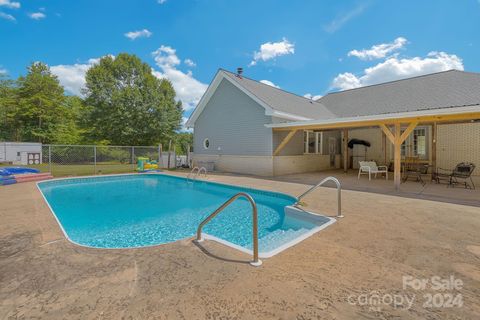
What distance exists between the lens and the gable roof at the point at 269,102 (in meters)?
12.4

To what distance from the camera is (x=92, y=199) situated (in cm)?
838

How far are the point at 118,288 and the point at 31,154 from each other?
3006 cm

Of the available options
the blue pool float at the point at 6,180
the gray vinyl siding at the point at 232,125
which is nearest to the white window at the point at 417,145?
the gray vinyl siding at the point at 232,125

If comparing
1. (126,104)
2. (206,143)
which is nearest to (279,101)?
(206,143)

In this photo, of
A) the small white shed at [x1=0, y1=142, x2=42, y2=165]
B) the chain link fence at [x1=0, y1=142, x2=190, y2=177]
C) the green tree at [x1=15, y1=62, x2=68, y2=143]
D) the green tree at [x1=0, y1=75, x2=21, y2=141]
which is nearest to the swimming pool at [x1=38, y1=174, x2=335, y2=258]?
the chain link fence at [x1=0, y1=142, x2=190, y2=177]

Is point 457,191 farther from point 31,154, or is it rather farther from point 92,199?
point 31,154

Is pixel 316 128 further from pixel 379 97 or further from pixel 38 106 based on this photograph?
pixel 38 106

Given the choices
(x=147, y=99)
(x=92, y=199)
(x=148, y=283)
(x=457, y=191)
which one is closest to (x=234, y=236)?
(x=148, y=283)

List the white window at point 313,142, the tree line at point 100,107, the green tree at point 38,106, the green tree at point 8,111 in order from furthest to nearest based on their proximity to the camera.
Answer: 1. the green tree at point 8,111
2. the green tree at point 38,106
3. the tree line at point 100,107
4. the white window at point 313,142

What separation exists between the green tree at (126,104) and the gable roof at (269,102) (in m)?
9.39

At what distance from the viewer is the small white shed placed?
2286 cm

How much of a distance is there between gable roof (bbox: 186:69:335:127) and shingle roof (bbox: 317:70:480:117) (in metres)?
2.00

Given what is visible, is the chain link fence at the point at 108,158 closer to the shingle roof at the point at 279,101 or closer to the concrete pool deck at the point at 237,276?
the shingle roof at the point at 279,101

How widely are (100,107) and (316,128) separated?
78.5ft
